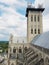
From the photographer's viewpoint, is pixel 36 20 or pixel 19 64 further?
pixel 36 20

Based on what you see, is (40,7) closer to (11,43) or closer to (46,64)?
(11,43)

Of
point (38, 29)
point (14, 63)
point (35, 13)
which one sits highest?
point (35, 13)

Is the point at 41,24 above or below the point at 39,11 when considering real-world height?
below

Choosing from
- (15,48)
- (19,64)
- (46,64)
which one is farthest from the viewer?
(15,48)

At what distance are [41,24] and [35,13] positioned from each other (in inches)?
187

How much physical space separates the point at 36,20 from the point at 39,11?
3.55 m

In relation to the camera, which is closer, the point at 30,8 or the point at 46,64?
the point at 46,64

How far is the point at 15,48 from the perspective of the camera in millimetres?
69000

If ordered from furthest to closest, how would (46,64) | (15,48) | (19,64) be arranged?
(15,48) < (19,64) < (46,64)

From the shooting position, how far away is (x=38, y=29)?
65375 mm

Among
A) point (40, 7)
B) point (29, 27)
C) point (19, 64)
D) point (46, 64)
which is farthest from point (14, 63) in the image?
point (40, 7)

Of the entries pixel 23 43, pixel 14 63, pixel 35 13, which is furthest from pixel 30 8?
pixel 14 63

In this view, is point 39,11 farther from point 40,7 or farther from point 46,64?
point 46,64

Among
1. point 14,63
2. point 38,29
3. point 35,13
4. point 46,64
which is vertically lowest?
point 14,63
